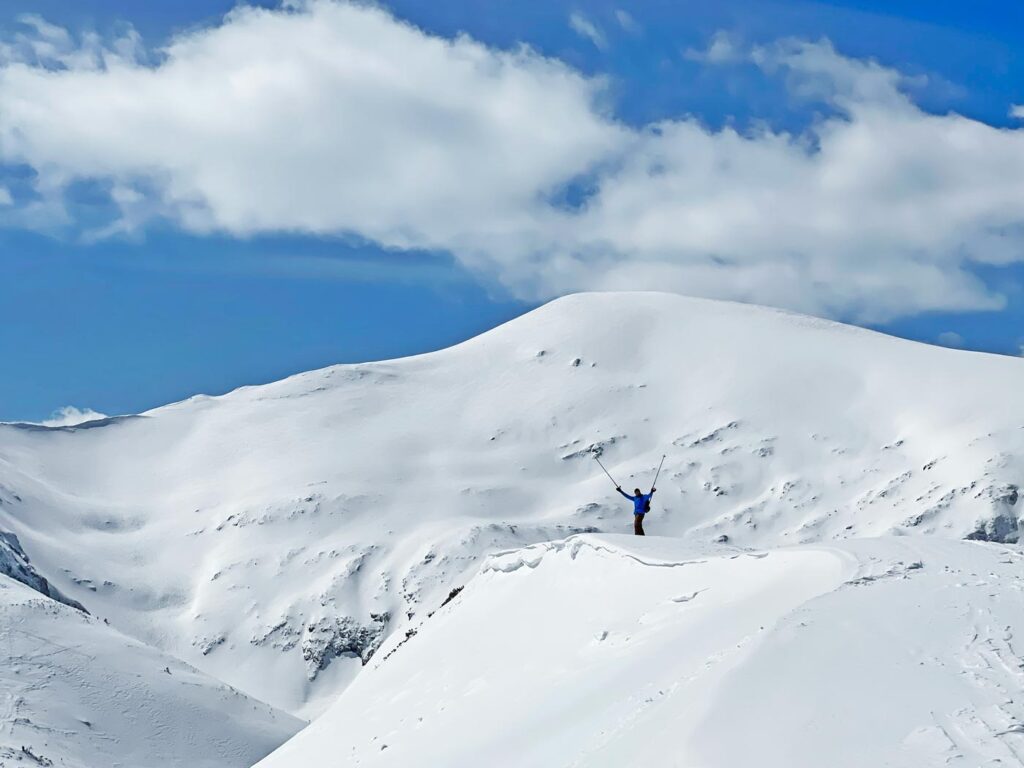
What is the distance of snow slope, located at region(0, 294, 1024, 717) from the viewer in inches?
6196

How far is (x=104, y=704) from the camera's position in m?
57.6

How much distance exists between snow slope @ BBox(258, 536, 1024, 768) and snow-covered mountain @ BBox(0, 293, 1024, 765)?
118m

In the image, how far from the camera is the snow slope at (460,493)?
15738cm

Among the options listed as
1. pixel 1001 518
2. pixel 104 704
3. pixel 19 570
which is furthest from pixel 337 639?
pixel 104 704

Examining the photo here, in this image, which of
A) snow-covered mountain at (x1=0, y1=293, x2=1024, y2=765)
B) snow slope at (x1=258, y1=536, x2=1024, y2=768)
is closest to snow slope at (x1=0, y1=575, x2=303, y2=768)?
snow slope at (x1=258, y1=536, x2=1024, y2=768)

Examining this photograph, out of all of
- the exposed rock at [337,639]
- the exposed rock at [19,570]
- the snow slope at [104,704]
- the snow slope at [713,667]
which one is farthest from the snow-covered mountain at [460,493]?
the snow slope at [713,667]

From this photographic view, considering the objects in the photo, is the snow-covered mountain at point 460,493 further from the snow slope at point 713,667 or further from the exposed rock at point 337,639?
the snow slope at point 713,667

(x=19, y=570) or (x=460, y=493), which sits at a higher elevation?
(x=460, y=493)

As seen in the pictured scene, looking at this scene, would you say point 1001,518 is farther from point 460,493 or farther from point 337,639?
point 337,639

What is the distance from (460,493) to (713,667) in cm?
16164

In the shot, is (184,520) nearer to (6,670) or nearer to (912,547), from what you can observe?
(6,670)

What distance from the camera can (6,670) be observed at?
5672 cm

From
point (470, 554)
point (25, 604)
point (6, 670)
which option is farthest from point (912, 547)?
point (470, 554)

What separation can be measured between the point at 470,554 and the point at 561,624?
13468 cm
